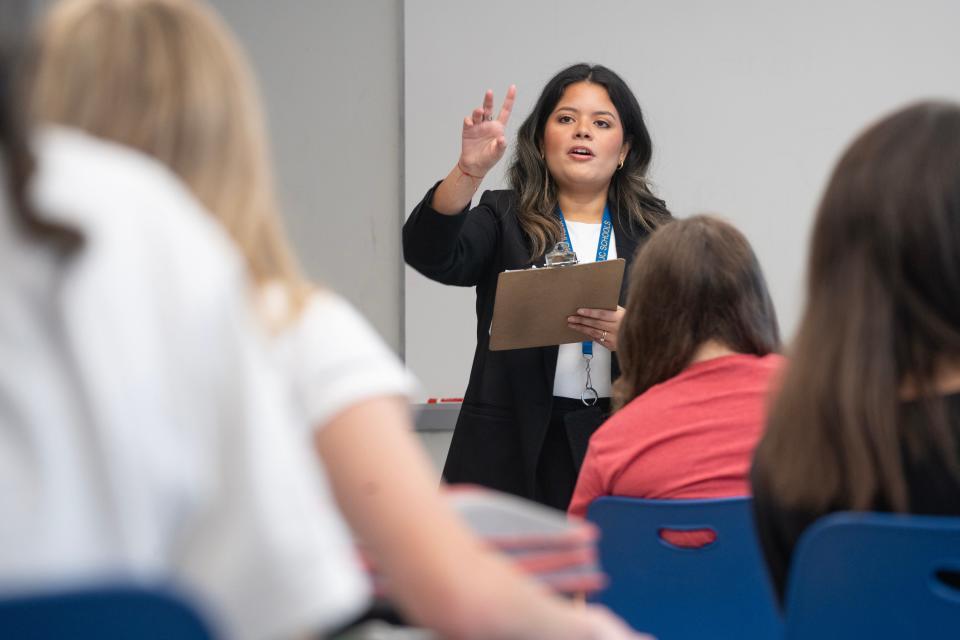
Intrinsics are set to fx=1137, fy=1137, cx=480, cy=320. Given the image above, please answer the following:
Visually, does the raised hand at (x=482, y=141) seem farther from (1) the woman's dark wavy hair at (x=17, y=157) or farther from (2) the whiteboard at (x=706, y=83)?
(1) the woman's dark wavy hair at (x=17, y=157)

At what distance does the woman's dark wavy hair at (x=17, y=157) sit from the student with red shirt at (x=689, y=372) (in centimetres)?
143

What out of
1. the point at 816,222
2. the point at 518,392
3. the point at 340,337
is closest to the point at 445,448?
the point at 518,392

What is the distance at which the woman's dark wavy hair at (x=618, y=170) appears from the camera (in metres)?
2.92

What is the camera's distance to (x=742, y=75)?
13.9 ft

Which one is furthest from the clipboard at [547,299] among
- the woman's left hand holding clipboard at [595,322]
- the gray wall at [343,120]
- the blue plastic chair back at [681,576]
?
the gray wall at [343,120]

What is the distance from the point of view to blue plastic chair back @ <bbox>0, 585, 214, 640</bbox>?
1.85 ft

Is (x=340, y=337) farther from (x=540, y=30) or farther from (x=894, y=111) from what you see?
(x=540, y=30)

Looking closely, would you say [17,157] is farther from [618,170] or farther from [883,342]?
[618,170]

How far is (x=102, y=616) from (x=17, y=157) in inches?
9.6

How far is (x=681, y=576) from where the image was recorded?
1.82 m

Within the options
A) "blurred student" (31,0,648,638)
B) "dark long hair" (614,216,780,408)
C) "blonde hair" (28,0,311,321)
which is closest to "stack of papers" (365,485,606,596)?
"blurred student" (31,0,648,638)

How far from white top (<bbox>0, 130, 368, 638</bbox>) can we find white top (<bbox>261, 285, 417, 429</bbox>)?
20cm

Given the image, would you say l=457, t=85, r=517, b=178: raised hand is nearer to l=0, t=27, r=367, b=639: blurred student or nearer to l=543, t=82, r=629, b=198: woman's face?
l=543, t=82, r=629, b=198: woman's face

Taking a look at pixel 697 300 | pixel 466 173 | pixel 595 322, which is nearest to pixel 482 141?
pixel 466 173
